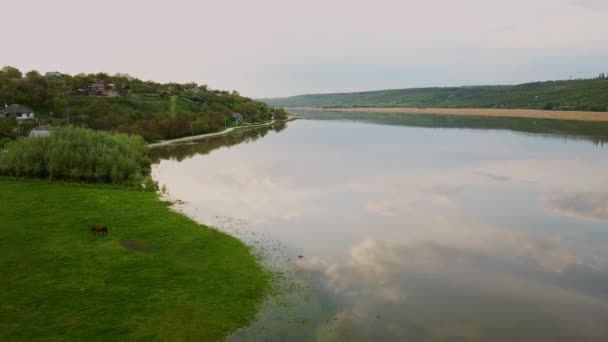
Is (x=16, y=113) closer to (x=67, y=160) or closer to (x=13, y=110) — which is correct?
(x=13, y=110)

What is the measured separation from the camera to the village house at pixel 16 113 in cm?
7625

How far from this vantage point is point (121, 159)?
41.5m

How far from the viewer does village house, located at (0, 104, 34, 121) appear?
250ft

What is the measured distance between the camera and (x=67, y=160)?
3916 cm

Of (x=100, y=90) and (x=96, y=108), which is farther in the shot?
(x=100, y=90)

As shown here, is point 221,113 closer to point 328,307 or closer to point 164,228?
point 164,228

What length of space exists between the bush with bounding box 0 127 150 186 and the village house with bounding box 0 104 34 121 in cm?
4535

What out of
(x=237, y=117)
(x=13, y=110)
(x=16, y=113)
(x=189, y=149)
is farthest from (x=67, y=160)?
(x=237, y=117)

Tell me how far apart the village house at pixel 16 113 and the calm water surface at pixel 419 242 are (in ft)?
141

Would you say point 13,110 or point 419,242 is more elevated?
point 13,110

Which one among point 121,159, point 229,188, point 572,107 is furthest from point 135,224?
point 572,107

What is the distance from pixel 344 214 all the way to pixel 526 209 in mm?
15257

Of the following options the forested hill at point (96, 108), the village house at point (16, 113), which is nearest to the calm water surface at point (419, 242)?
the forested hill at point (96, 108)

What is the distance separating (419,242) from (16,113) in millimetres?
83851
